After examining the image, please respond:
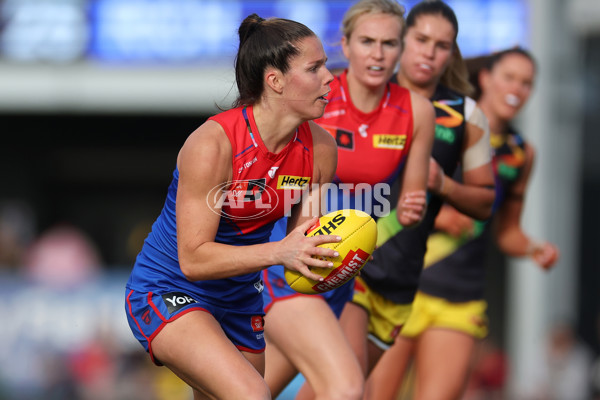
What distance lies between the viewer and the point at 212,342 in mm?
4059

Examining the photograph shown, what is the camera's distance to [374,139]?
511 cm

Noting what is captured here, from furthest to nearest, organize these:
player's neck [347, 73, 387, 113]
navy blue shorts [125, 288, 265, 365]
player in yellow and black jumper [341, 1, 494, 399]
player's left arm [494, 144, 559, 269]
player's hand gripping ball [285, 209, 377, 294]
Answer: player's left arm [494, 144, 559, 269] < player in yellow and black jumper [341, 1, 494, 399] < player's neck [347, 73, 387, 113] < navy blue shorts [125, 288, 265, 365] < player's hand gripping ball [285, 209, 377, 294]

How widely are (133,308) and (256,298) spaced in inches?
25.4

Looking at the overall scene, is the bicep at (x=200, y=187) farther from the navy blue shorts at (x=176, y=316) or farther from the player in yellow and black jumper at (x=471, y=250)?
the player in yellow and black jumper at (x=471, y=250)

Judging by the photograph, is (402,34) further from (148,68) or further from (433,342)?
(148,68)

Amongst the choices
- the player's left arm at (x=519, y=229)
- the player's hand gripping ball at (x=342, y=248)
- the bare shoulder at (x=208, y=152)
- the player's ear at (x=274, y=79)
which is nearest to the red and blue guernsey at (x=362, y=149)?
the player's hand gripping ball at (x=342, y=248)

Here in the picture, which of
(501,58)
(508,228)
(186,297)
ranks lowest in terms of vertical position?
(508,228)

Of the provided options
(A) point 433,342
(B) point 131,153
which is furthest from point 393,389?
(B) point 131,153

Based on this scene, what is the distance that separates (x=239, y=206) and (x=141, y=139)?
1419 centimetres

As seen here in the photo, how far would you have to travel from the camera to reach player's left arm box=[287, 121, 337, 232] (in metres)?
4.47

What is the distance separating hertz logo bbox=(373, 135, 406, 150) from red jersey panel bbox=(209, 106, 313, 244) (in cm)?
72

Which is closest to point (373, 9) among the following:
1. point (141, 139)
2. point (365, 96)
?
point (365, 96)

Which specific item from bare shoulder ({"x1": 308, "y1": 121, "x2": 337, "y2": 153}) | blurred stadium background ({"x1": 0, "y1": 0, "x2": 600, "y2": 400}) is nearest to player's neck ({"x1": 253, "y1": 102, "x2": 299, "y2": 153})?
bare shoulder ({"x1": 308, "y1": 121, "x2": 337, "y2": 153})

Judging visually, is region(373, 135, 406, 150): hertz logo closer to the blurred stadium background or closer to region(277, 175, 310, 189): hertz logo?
region(277, 175, 310, 189): hertz logo
